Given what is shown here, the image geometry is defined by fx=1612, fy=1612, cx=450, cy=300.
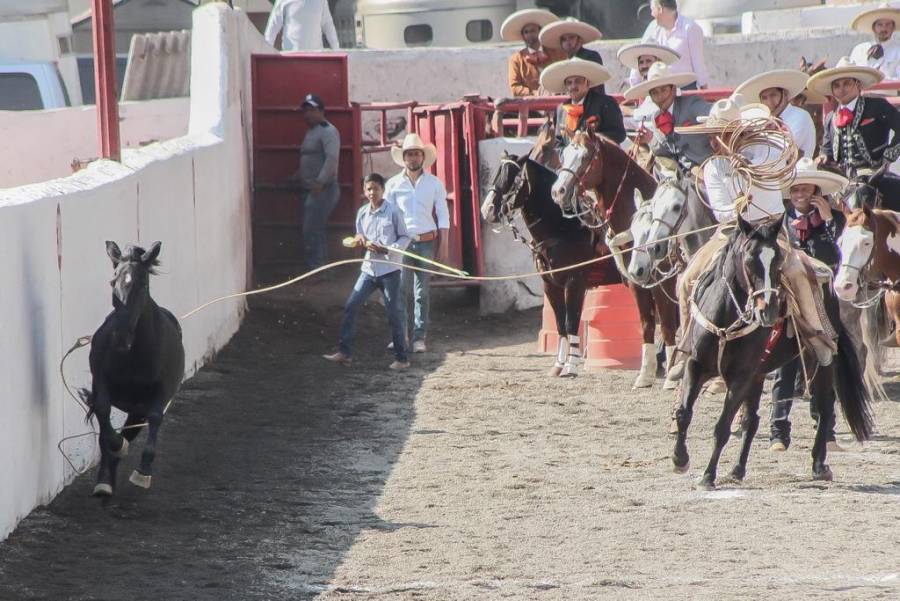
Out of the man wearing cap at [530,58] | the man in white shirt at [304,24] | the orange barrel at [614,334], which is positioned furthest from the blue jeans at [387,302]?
the man in white shirt at [304,24]

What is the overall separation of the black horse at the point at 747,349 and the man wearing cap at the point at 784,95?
96.8 inches

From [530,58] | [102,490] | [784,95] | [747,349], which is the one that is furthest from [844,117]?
[102,490]

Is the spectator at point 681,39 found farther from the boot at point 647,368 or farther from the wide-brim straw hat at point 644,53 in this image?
the boot at point 647,368

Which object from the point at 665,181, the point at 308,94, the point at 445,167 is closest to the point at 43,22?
the point at 308,94

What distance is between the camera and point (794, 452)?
10477mm

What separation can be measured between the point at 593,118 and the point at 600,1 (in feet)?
43.1

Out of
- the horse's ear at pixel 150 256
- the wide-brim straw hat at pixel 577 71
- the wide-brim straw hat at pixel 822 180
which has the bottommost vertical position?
the horse's ear at pixel 150 256

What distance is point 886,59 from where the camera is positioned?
1662cm

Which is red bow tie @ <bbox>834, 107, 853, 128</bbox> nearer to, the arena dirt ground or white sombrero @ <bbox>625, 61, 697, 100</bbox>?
white sombrero @ <bbox>625, 61, 697, 100</bbox>

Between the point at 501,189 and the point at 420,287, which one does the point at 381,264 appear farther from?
the point at 501,189

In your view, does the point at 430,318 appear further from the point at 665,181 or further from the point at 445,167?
the point at 665,181

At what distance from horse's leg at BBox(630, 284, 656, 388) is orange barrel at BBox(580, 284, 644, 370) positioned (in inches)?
35.2

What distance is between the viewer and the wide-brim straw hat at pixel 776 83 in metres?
11.7

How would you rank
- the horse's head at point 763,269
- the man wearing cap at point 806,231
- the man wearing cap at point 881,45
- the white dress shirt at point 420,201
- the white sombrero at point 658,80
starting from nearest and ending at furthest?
the horse's head at point 763,269
the man wearing cap at point 806,231
the white sombrero at point 658,80
the white dress shirt at point 420,201
the man wearing cap at point 881,45
